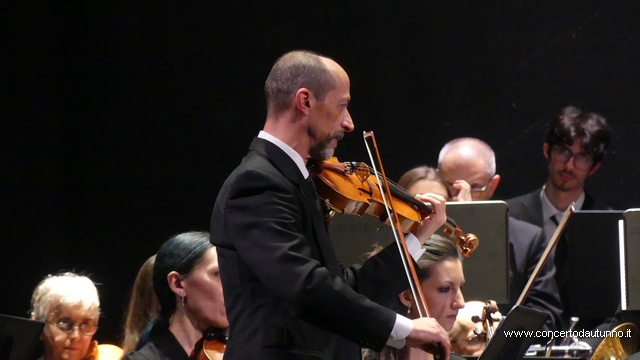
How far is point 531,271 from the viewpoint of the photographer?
389 centimetres

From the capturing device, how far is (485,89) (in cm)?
480

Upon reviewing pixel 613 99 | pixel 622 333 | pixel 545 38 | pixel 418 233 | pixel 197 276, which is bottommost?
pixel 622 333

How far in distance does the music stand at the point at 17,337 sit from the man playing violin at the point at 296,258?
0.56 meters

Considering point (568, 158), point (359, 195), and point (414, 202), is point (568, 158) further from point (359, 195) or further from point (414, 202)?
point (359, 195)

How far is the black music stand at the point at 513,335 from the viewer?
232 centimetres

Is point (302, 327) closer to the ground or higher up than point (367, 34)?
closer to the ground

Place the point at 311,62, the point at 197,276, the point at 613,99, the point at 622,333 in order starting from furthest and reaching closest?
1. the point at 613,99
2. the point at 622,333
3. the point at 197,276
4. the point at 311,62

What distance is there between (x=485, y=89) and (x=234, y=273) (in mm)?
2947

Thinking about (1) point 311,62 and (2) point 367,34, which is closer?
(1) point 311,62

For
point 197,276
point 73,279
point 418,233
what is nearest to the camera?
point 418,233

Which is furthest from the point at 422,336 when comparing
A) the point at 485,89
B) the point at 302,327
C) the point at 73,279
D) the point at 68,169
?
the point at 68,169

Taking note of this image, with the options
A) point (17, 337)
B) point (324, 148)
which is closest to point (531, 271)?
point (324, 148)

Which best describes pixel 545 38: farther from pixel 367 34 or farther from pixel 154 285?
pixel 154 285

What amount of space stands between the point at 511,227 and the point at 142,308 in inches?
63.2
